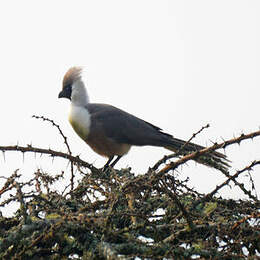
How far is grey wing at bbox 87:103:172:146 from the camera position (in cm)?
676

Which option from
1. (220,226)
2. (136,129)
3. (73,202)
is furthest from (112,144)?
(220,226)

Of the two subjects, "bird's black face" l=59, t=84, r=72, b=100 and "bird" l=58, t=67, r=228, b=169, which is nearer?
"bird" l=58, t=67, r=228, b=169

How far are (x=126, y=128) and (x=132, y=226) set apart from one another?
456cm

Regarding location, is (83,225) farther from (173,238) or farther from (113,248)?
(173,238)

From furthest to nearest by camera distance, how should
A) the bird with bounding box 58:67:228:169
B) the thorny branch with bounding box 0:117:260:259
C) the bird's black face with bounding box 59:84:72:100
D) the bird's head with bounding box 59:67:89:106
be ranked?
1. the bird's black face with bounding box 59:84:72:100
2. the bird's head with bounding box 59:67:89:106
3. the bird with bounding box 58:67:228:169
4. the thorny branch with bounding box 0:117:260:259

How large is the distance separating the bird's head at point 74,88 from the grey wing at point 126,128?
11.7 inches

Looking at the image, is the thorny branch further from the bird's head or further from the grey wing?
the bird's head

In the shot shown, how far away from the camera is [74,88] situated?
7504 mm

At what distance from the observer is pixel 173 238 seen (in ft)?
7.70

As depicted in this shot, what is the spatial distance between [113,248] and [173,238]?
0.99 ft

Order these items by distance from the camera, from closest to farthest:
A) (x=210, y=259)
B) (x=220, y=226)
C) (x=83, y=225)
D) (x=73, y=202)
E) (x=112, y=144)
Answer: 1. (x=210, y=259)
2. (x=83, y=225)
3. (x=220, y=226)
4. (x=73, y=202)
5. (x=112, y=144)

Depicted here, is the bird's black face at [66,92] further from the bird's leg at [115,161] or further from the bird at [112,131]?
the bird's leg at [115,161]

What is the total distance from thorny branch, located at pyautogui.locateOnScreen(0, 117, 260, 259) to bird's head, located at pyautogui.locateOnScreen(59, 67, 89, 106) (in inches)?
174

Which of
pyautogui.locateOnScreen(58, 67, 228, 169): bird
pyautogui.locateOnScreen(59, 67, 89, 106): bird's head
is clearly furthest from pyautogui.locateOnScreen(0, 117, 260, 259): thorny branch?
pyautogui.locateOnScreen(59, 67, 89, 106): bird's head
